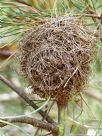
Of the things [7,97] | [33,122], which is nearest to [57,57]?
[33,122]

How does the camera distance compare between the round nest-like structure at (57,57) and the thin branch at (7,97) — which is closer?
the round nest-like structure at (57,57)

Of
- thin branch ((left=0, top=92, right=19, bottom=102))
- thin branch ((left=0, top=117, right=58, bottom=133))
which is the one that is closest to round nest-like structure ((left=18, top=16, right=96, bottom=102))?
thin branch ((left=0, top=117, right=58, bottom=133))

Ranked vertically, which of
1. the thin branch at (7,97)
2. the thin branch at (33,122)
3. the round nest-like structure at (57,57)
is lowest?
the thin branch at (7,97)

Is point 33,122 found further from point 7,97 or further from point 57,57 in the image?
point 7,97

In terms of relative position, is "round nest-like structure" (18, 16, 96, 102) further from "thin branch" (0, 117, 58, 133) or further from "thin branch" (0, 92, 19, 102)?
"thin branch" (0, 92, 19, 102)

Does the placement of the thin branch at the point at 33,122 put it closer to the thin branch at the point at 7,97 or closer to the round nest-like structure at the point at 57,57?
the round nest-like structure at the point at 57,57

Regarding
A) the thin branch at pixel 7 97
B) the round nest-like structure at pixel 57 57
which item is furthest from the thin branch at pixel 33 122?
the thin branch at pixel 7 97

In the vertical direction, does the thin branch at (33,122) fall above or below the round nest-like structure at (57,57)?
below

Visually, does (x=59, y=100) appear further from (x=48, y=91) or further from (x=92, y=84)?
(x=92, y=84)

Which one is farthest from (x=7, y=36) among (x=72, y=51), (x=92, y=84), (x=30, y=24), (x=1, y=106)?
(x=1, y=106)
